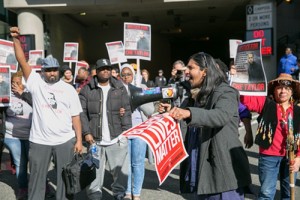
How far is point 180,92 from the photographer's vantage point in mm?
3014

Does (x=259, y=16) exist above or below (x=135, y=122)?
above

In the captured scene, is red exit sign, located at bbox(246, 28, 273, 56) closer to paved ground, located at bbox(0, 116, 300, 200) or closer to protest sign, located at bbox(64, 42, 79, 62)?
protest sign, located at bbox(64, 42, 79, 62)

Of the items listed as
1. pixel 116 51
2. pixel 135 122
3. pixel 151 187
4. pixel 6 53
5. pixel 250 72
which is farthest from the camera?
pixel 116 51

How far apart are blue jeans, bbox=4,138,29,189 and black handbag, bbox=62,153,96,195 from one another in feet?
4.89

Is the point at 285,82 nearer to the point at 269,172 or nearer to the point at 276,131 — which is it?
the point at 276,131

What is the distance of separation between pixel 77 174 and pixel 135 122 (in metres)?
1.73

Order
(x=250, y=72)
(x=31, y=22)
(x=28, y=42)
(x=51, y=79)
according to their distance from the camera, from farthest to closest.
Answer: (x=31, y=22) < (x=28, y=42) < (x=250, y=72) < (x=51, y=79)

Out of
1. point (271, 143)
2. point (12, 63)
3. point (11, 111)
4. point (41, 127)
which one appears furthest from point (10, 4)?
point (271, 143)

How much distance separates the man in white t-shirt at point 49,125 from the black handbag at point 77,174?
13cm

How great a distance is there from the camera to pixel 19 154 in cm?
558

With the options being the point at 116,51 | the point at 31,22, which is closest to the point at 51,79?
the point at 116,51

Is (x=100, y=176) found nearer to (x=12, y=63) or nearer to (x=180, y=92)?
(x=180, y=92)

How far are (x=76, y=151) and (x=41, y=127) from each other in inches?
18.2

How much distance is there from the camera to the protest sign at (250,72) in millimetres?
4480
